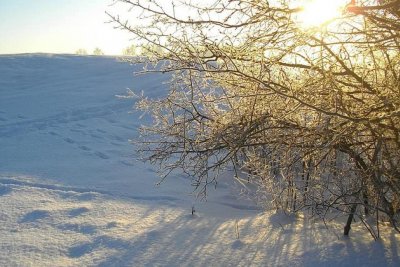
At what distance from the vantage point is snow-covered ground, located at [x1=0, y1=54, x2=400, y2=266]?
4402 mm

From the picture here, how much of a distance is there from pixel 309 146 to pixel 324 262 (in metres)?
1.21

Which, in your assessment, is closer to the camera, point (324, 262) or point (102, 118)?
point (324, 262)

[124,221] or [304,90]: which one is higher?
[304,90]

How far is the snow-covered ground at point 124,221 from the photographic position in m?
4.40

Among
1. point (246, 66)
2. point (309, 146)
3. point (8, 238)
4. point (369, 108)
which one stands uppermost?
point (246, 66)

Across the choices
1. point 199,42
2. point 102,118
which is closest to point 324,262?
point 199,42

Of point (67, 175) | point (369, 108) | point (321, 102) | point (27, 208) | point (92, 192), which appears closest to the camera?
point (369, 108)

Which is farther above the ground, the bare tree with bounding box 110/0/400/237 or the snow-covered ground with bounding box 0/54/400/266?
the bare tree with bounding box 110/0/400/237

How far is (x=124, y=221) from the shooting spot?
5.54 meters

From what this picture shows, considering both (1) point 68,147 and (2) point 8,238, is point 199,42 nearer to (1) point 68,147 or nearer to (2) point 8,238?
(2) point 8,238

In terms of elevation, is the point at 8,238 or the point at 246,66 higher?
the point at 246,66

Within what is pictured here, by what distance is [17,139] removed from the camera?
11219 mm

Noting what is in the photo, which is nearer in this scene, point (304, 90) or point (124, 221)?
point (304, 90)

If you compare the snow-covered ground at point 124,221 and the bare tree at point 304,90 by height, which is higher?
the bare tree at point 304,90
